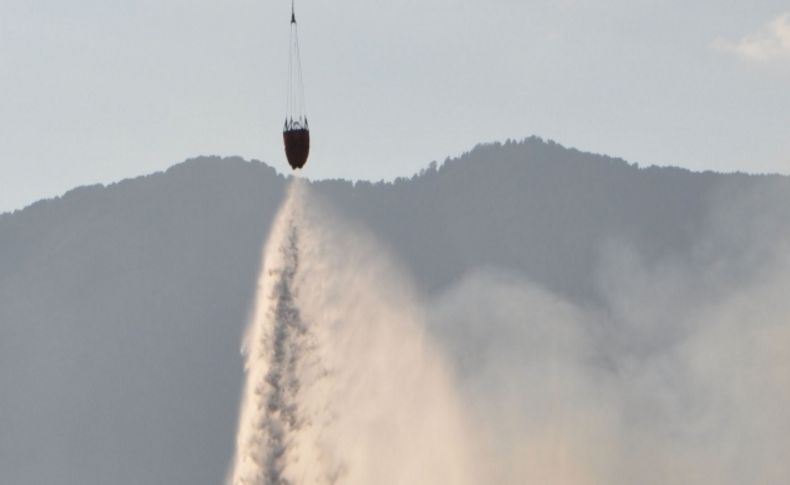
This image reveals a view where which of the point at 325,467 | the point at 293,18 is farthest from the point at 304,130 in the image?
the point at 325,467

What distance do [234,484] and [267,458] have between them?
7.29 ft

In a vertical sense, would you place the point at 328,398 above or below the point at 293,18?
below

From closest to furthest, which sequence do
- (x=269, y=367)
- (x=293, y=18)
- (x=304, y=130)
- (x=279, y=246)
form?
1. (x=293, y=18)
2. (x=304, y=130)
3. (x=269, y=367)
4. (x=279, y=246)

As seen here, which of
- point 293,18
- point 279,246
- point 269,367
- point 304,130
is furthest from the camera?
point 279,246

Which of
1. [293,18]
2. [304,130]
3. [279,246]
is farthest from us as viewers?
[279,246]

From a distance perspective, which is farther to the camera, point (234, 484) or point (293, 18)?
point (234, 484)

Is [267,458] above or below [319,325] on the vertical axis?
below

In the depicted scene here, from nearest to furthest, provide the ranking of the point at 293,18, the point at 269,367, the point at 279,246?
the point at 293,18
the point at 269,367
the point at 279,246

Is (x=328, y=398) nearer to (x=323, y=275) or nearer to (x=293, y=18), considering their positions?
(x=323, y=275)

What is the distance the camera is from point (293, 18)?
4183 inches

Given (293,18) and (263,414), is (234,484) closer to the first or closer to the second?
(263,414)

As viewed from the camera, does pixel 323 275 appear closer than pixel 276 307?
No

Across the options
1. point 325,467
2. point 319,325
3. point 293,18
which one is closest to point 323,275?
point 319,325

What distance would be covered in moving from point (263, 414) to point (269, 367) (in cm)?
413
